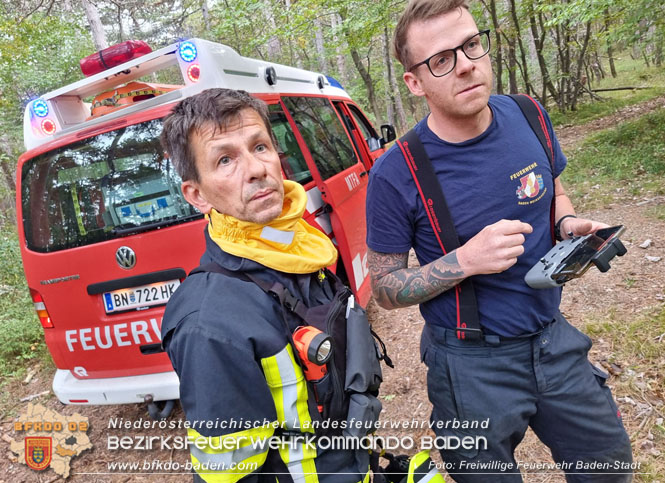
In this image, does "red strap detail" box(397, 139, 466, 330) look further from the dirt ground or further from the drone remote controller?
the dirt ground

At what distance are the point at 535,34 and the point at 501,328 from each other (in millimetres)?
12478

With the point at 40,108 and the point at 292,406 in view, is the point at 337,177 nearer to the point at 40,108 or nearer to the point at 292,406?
the point at 40,108

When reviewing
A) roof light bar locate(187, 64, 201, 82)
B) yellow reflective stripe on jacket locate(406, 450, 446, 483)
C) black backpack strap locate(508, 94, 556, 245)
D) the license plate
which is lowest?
yellow reflective stripe on jacket locate(406, 450, 446, 483)

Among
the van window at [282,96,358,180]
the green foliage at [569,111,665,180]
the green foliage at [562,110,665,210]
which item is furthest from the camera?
the green foliage at [569,111,665,180]

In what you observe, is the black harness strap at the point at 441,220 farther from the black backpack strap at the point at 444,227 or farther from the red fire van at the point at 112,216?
the red fire van at the point at 112,216

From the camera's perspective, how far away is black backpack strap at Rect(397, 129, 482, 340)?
1437 millimetres

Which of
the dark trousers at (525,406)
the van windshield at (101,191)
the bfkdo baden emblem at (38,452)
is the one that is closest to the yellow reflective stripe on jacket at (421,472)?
the dark trousers at (525,406)

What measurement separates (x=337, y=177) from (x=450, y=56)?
87.4 inches

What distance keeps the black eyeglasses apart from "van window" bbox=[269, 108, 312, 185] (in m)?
1.72

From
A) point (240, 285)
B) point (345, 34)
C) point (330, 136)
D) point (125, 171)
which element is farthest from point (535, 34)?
point (240, 285)

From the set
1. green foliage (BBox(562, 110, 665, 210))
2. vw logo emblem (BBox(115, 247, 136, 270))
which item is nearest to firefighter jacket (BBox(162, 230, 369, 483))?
vw logo emblem (BBox(115, 247, 136, 270))

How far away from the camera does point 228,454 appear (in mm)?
1099

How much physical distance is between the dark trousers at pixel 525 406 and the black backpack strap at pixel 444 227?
73 mm

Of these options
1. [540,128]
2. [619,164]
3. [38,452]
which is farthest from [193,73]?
[619,164]
